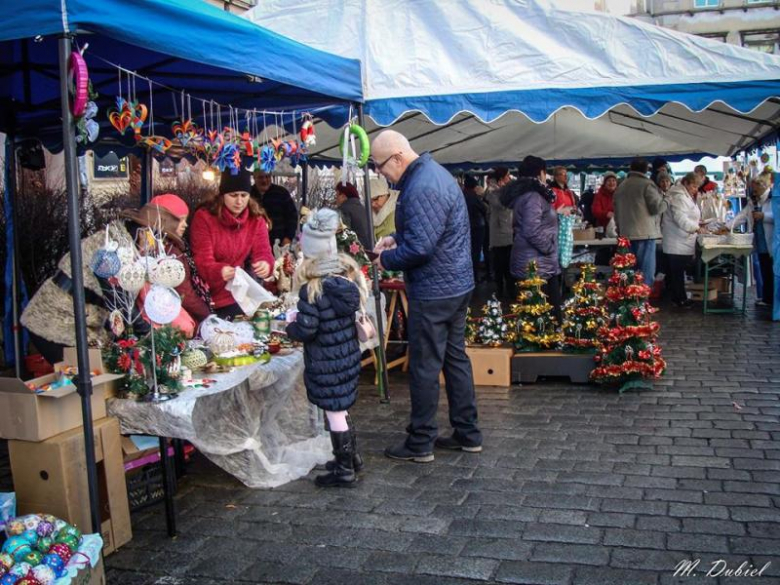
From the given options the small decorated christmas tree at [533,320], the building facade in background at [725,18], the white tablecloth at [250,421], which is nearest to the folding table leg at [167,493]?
the white tablecloth at [250,421]

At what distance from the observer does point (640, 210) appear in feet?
31.9

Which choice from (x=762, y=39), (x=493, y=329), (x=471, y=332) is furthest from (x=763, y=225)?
(x=762, y=39)

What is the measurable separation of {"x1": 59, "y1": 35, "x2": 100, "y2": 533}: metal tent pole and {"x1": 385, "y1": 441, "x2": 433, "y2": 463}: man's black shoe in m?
1.92

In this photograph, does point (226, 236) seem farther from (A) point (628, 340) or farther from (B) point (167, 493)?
(A) point (628, 340)

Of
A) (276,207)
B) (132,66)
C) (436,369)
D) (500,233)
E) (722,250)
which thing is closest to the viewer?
(436,369)

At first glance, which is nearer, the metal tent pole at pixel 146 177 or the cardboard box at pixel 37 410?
the cardboard box at pixel 37 410

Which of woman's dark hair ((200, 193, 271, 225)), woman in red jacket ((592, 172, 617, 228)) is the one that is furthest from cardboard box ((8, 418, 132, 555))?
woman in red jacket ((592, 172, 617, 228))

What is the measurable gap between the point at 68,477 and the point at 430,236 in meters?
2.23

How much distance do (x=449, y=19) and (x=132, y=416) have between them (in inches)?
172

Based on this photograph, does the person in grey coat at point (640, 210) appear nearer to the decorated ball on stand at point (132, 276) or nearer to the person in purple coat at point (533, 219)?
the person in purple coat at point (533, 219)

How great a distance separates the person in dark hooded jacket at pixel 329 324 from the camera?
3986 millimetres

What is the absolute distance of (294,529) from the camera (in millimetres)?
3727

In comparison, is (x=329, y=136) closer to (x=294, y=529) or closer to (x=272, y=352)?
(x=272, y=352)

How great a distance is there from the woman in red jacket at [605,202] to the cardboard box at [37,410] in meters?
10.5
